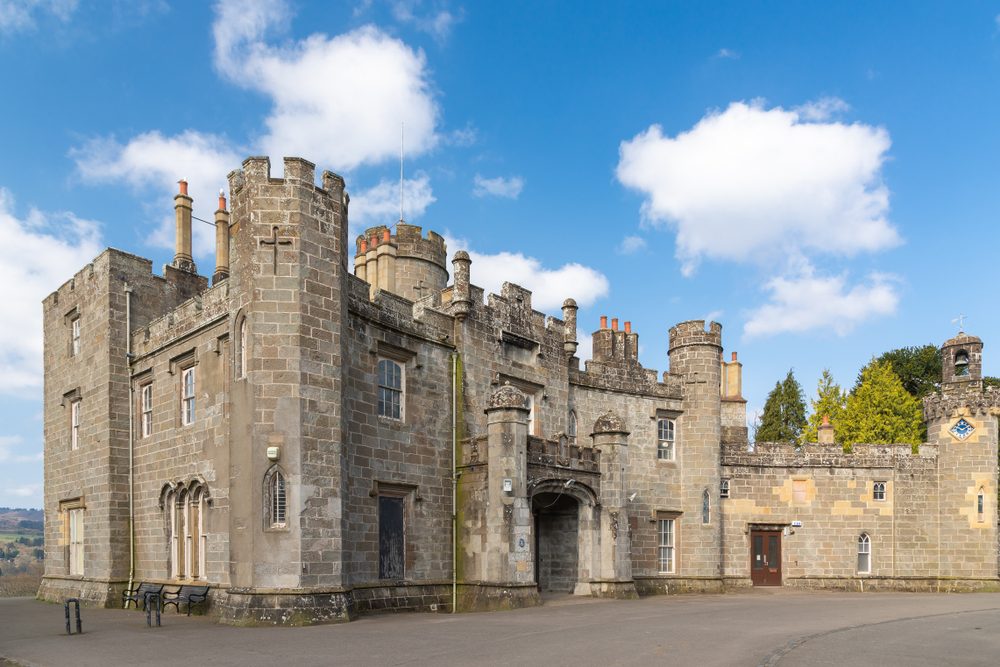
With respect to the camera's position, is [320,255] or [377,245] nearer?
[320,255]

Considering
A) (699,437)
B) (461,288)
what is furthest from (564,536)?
(461,288)

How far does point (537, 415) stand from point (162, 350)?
11.5 m

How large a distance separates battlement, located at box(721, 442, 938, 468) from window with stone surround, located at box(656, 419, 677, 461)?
2712 millimetres

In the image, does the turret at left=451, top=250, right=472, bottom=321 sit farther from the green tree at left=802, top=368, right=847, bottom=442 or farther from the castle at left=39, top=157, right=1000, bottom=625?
the green tree at left=802, top=368, right=847, bottom=442

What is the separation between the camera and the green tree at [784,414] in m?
53.0

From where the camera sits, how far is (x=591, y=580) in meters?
23.3

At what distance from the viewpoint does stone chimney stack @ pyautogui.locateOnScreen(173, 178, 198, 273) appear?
25688 mm

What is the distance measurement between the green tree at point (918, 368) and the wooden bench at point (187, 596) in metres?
43.5

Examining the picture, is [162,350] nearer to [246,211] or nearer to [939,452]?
[246,211]

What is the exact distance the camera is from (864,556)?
102 feet

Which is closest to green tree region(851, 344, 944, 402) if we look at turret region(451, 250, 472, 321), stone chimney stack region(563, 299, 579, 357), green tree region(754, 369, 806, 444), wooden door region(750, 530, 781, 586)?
green tree region(754, 369, 806, 444)

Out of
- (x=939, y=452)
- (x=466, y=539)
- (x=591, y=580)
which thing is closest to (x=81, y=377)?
(x=466, y=539)

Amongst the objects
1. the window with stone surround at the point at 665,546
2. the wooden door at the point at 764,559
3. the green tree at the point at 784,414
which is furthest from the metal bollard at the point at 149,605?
the green tree at the point at 784,414

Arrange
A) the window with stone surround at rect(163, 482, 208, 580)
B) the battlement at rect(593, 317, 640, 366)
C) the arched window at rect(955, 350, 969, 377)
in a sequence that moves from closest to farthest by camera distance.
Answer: the window with stone surround at rect(163, 482, 208, 580)
the battlement at rect(593, 317, 640, 366)
the arched window at rect(955, 350, 969, 377)
